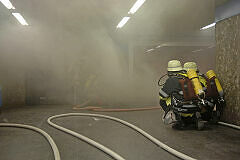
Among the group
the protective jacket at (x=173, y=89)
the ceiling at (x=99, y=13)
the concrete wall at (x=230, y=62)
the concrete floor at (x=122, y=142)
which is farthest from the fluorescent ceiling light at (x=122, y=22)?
the concrete floor at (x=122, y=142)

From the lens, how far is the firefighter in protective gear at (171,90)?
294 cm

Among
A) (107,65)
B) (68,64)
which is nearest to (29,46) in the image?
(68,64)

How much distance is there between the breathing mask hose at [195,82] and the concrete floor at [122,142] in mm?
561

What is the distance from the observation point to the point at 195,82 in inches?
114

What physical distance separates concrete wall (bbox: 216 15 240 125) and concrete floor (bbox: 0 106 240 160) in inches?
12.9

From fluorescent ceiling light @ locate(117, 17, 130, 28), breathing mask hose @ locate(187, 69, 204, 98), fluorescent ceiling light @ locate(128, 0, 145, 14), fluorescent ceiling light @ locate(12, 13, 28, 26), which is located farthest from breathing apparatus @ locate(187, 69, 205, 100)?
fluorescent ceiling light @ locate(12, 13, 28, 26)

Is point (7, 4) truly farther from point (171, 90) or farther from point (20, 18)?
point (171, 90)

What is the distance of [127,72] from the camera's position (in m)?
7.35

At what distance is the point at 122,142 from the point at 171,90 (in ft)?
3.33

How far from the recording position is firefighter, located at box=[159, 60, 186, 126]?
2.94 m

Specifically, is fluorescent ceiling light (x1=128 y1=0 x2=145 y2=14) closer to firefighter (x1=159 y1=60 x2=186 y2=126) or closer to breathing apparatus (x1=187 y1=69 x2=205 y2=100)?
firefighter (x1=159 y1=60 x2=186 y2=126)

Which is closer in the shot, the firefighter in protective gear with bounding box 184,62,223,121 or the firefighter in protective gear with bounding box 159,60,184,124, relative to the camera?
the firefighter in protective gear with bounding box 159,60,184,124

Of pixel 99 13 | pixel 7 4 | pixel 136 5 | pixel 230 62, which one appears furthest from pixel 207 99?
pixel 7 4

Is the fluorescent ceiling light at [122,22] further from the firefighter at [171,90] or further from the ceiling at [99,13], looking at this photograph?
the firefighter at [171,90]
